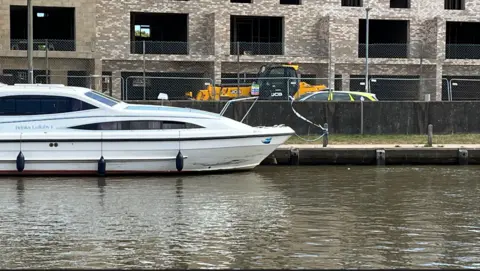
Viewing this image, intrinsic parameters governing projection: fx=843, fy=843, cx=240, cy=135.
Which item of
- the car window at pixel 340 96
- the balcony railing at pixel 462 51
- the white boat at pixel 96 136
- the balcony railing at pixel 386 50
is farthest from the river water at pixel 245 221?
the balcony railing at pixel 462 51

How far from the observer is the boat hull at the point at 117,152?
2256 centimetres

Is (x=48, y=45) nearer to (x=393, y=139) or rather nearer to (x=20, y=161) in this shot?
(x=393, y=139)

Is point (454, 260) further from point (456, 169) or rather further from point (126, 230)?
point (456, 169)

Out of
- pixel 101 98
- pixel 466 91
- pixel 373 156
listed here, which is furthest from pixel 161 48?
pixel 101 98

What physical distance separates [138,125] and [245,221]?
8053mm

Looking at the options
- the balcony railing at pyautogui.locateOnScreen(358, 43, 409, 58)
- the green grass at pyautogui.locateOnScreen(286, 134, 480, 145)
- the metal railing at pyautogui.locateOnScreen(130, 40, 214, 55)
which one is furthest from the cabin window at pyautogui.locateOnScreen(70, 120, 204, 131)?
the balcony railing at pyautogui.locateOnScreen(358, 43, 409, 58)

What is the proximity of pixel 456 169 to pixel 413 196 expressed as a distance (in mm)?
6298

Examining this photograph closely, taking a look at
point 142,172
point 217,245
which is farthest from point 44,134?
point 217,245

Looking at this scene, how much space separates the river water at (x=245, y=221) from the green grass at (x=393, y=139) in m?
5.02

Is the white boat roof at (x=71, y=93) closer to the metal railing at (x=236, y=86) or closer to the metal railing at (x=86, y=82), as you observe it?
the metal railing at (x=236, y=86)

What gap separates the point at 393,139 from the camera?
2939 centimetres

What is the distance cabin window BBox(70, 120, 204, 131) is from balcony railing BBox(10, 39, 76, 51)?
2517 cm

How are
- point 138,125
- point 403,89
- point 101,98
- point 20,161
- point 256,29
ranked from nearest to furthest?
1. point 20,161
2. point 138,125
3. point 101,98
4. point 403,89
5. point 256,29

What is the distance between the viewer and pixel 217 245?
13.2 m
